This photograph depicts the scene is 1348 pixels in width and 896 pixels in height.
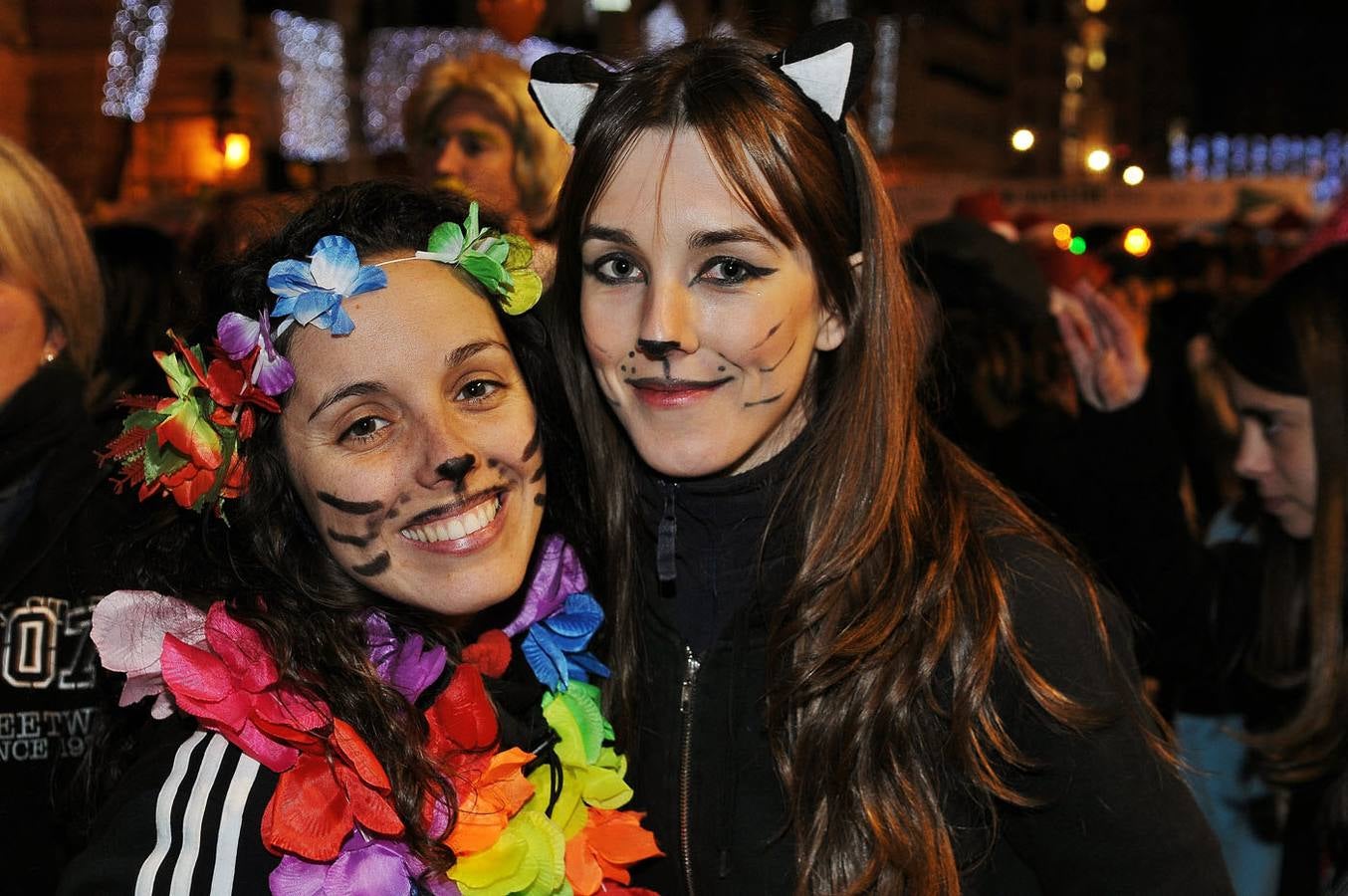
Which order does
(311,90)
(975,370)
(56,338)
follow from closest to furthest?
(56,338) < (975,370) < (311,90)

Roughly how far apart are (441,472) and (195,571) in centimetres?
42

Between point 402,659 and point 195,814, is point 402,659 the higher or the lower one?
the higher one

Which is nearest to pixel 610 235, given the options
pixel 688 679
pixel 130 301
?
pixel 688 679

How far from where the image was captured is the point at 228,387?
191 centimetres

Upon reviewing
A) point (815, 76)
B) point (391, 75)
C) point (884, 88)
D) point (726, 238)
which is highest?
point (884, 88)

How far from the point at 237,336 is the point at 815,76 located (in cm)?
96

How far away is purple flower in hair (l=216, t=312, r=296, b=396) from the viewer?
1896 millimetres

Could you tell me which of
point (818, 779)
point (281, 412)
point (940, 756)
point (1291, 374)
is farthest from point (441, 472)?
point (1291, 374)

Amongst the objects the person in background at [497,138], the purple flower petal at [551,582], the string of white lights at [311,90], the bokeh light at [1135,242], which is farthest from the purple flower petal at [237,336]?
the string of white lights at [311,90]

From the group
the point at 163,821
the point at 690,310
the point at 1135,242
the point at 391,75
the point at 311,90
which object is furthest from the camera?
the point at 391,75

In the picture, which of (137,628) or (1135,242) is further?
(1135,242)

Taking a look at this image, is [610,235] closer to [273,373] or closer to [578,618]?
[273,373]

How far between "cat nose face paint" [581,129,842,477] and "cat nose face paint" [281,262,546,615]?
0.24 m

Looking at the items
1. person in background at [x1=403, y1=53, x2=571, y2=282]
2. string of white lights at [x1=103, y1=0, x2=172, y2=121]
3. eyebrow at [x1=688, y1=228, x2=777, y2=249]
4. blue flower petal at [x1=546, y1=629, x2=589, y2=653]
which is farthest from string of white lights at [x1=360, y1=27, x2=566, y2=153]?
eyebrow at [x1=688, y1=228, x2=777, y2=249]
